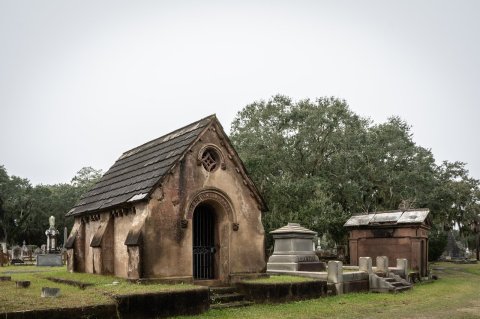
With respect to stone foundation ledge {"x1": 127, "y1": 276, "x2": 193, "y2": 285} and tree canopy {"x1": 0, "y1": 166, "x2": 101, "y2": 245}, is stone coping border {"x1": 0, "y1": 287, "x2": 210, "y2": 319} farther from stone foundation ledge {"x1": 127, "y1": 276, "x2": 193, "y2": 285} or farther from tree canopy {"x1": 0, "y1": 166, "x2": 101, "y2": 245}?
tree canopy {"x1": 0, "y1": 166, "x2": 101, "y2": 245}

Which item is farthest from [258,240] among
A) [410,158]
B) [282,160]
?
[410,158]

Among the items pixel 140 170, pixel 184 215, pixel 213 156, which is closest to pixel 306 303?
pixel 184 215

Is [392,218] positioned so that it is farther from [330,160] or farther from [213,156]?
[213,156]

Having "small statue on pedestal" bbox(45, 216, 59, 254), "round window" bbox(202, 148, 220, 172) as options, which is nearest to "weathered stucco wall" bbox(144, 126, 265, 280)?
"round window" bbox(202, 148, 220, 172)

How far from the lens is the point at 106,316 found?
39.4ft

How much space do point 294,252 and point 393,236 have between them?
10.2m

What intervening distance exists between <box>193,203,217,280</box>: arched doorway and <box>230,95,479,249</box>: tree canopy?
49.9 ft

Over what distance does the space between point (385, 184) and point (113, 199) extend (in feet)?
90.6

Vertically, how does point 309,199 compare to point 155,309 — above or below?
above

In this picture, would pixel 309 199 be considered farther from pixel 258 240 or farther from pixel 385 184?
pixel 258 240

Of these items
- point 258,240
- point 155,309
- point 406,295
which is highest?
point 258,240

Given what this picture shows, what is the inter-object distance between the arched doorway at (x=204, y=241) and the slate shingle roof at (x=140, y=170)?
249cm

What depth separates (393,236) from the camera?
29.7m

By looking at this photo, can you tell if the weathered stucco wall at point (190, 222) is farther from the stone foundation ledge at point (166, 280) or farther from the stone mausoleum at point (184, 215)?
the stone foundation ledge at point (166, 280)
